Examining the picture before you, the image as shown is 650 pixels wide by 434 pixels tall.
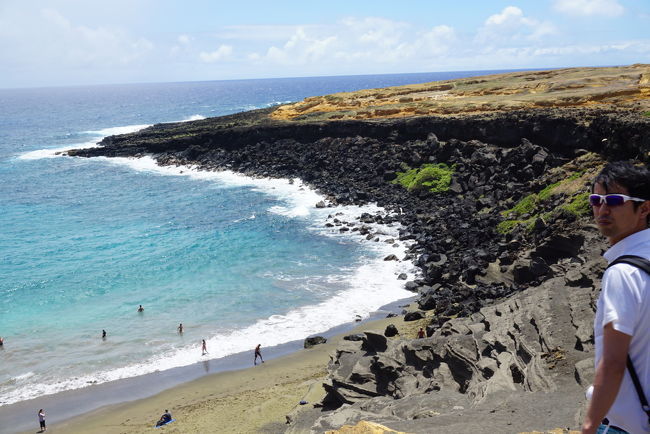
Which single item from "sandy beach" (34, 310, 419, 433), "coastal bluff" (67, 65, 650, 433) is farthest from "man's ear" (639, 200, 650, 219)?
"sandy beach" (34, 310, 419, 433)

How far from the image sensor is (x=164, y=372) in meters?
23.0

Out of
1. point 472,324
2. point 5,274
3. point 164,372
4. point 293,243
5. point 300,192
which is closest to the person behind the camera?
point 472,324

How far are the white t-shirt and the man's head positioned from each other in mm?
145

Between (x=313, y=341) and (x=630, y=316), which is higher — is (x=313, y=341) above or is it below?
below

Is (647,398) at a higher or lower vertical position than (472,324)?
higher

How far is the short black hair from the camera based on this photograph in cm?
404

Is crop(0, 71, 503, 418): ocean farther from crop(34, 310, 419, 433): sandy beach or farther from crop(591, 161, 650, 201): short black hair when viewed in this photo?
crop(591, 161, 650, 201): short black hair

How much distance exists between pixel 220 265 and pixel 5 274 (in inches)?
543

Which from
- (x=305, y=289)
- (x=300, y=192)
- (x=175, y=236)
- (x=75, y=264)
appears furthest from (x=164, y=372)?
(x=300, y=192)

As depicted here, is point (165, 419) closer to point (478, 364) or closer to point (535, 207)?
point (478, 364)

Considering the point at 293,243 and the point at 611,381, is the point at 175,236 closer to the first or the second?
the point at 293,243

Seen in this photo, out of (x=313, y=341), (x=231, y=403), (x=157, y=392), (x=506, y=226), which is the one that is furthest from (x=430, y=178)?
(x=157, y=392)

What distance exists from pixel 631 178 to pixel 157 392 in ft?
69.1

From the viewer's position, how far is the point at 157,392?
70.6 ft
